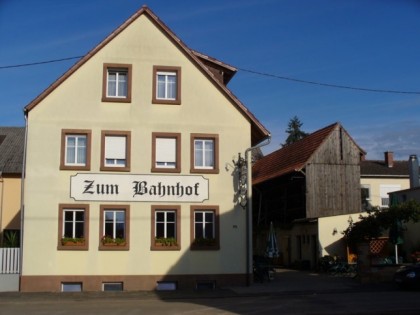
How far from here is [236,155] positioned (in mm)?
24906

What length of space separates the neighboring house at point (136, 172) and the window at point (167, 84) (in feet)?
0.15

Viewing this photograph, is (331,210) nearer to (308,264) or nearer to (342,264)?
(308,264)

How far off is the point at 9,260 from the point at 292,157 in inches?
845

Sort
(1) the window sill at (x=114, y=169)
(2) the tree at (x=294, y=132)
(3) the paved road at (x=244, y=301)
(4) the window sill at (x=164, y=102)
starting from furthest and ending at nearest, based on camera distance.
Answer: (2) the tree at (x=294, y=132) < (4) the window sill at (x=164, y=102) < (1) the window sill at (x=114, y=169) < (3) the paved road at (x=244, y=301)

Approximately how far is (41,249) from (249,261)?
837 centimetres

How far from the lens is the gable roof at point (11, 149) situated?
3047cm

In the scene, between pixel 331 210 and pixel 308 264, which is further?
pixel 331 210

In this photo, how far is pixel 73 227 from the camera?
77.3ft

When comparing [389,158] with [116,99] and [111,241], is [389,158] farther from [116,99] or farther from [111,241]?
[111,241]

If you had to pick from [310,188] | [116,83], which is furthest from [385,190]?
[116,83]

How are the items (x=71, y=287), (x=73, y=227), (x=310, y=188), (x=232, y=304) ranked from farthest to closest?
(x=310, y=188) < (x=73, y=227) < (x=71, y=287) < (x=232, y=304)

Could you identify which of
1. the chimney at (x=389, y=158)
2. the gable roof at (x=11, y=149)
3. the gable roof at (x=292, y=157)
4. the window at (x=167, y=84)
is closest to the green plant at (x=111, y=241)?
the window at (x=167, y=84)

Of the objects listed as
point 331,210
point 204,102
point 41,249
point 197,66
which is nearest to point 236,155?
point 204,102

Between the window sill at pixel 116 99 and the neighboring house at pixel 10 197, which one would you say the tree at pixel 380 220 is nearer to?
the window sill at pixel 116 99
